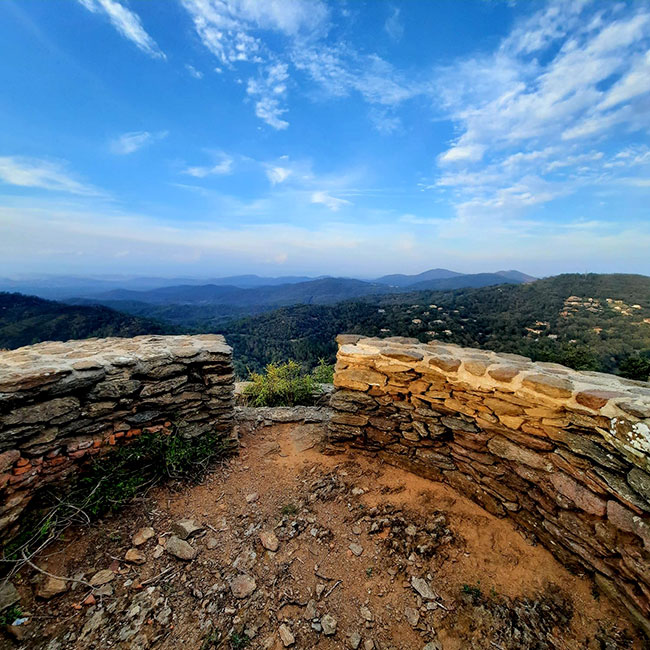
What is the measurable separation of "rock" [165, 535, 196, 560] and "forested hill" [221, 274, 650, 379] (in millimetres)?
7105

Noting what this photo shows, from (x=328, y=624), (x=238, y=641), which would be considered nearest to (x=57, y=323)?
(x=238, y=641)

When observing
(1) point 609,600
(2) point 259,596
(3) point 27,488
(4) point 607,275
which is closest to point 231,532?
(2) point 259,596

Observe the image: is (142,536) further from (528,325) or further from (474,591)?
(528,325)

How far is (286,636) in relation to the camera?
2.27 metres

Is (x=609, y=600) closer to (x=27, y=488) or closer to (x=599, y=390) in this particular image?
(x=599, y=390)

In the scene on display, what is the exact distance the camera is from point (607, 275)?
34312 mm

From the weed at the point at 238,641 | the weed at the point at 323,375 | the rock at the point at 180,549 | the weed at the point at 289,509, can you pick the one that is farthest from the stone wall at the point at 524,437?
the weed at the point at 323,375

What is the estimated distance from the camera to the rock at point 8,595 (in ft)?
7.51

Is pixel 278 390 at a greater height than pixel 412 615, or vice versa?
pixel 278 390

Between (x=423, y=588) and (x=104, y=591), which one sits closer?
(x=104, y=591)

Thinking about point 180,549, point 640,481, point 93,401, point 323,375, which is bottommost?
point 323,375

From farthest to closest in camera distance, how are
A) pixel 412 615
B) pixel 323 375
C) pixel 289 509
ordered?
pixel 323 375
pixel 289 509
pixel 412 615

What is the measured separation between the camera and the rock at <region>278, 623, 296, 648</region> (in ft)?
7.31

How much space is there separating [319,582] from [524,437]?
8.39 feet
